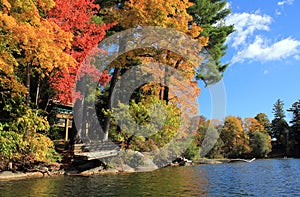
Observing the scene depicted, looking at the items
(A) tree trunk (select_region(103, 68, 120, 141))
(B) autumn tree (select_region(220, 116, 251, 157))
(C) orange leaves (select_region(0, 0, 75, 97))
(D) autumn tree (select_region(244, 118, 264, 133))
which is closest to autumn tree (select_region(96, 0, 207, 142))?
(A) tree trunk (select_region(103, 68, 120, 141))

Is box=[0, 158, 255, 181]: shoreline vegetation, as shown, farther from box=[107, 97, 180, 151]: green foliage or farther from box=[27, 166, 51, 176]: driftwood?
box=[107, 97, 180, 151]: green foliage

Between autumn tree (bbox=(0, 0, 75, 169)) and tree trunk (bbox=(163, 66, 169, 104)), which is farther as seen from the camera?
tree trunk (bbox=(163, 66, 169, 104))

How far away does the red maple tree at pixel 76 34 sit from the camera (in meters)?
17.1

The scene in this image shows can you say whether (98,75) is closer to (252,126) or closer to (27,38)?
(27,38)

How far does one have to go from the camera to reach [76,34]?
18.6m

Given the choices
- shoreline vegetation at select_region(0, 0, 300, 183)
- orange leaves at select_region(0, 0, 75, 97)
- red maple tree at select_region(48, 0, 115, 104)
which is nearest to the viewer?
orange leaves at select_region(0, 0, 75, 97)

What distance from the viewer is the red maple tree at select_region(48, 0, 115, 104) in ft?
56.1

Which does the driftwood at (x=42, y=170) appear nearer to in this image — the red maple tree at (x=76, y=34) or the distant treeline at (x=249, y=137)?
the red maple tree at (x=76, y=34)

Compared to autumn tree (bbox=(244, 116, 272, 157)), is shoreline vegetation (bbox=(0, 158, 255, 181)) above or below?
below

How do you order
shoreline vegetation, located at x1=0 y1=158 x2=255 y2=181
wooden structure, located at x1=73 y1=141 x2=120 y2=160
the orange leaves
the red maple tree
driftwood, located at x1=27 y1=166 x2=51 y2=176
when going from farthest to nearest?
wooden structure, located at x1=73 y1=141 x2=120 y2=160
the red maple tree
driftwood, located at x1=27 y1=166 x2=51 y2=176
shoreline vegetation, located at x1=0 y1=158 x2=255 y2=181
the orange leaves

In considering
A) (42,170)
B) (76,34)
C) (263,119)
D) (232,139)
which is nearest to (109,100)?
(76,34)

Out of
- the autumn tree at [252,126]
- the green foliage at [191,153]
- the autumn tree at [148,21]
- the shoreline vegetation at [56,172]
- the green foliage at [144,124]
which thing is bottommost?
the shoreline vegetation at [56,172]

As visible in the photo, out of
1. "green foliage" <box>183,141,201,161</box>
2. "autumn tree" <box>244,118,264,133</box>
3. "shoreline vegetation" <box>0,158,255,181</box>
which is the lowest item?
"shoreline vegetation" <box>0,158,255,181</box>

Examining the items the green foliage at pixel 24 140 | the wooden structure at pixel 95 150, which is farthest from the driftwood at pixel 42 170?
the wooden structure at pixel 95 150
